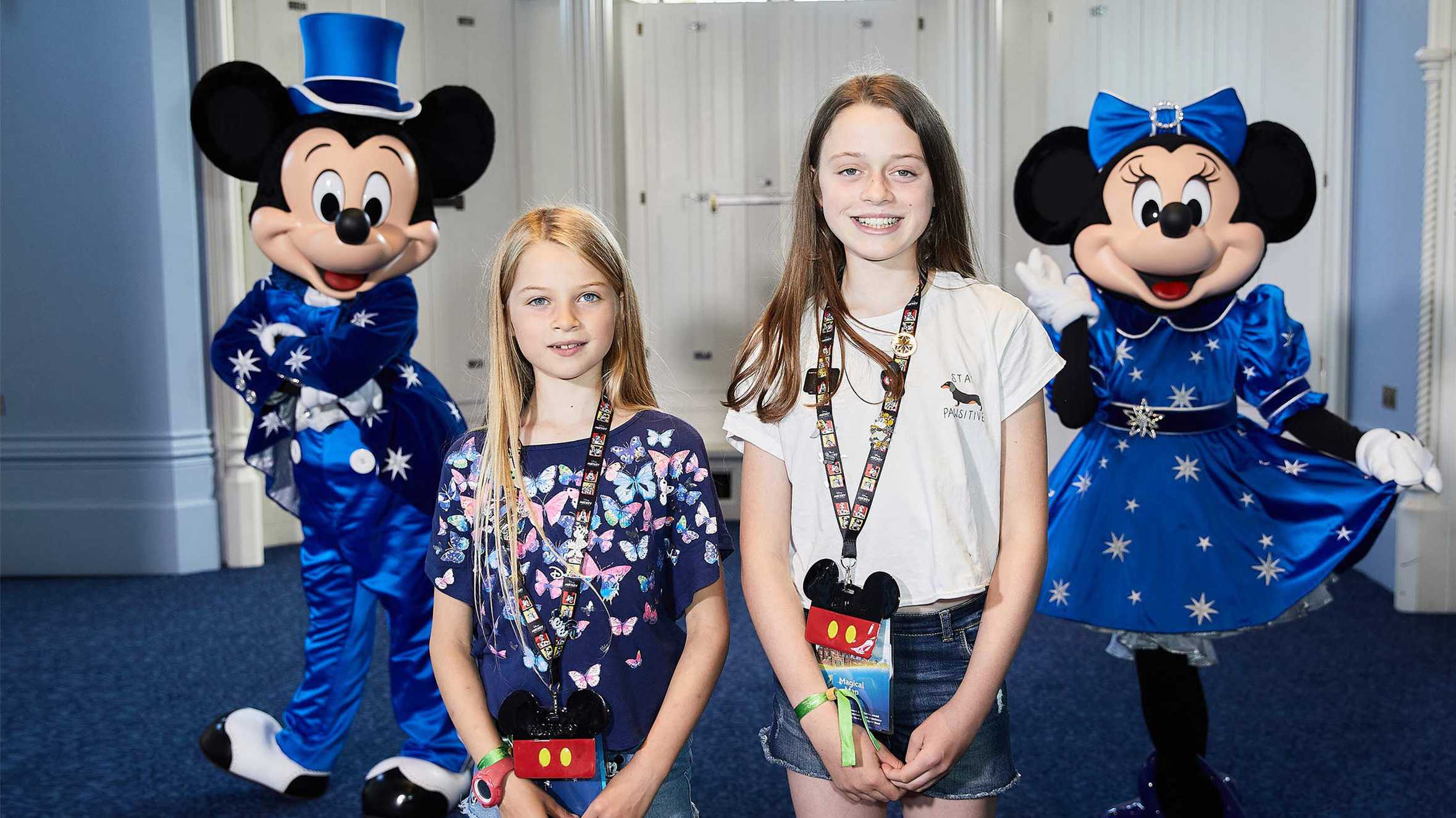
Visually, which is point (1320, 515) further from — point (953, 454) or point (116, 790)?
point (116, 790)

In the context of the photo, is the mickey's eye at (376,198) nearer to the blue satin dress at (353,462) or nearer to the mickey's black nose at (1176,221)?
the blue satin dress at (353,462)

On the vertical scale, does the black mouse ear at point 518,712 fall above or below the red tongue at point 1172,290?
below

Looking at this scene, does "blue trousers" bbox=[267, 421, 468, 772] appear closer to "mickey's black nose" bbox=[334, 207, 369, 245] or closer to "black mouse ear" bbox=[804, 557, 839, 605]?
"mickey's black nose" bbox=[334, 207, 369, 245]

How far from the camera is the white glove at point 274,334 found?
7.03 ft

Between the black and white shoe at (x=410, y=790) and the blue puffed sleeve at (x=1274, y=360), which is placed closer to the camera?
the blue puffed sleeve at (x=1274, y=360)

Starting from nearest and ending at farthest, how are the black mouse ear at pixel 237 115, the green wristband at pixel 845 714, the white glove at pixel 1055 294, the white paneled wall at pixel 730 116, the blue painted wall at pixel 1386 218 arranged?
the green wristband at pixel 845 714 < the white glove at pixel 1055 294 < the black mouse ear at pixel 237 115 < the blue painted wall at pixel 1386 218 < the white paneled wall at pixel 730 116

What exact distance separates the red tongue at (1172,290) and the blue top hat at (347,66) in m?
1.35

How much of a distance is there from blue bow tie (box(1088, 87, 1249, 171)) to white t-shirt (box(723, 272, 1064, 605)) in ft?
2.77

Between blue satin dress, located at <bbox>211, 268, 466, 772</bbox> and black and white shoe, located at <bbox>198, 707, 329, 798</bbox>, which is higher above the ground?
blue satin dress, located at <bbox>211, 268, 466, 772</bbox>

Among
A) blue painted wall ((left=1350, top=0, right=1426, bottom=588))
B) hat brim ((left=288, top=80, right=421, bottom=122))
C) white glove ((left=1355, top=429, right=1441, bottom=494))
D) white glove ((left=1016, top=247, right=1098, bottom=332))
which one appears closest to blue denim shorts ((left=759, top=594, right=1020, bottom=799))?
white glove ((left=1016, top=247, right=1098, bottom=332))

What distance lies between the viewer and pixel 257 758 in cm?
227

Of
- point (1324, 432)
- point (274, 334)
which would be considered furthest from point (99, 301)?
point (1324, 432)

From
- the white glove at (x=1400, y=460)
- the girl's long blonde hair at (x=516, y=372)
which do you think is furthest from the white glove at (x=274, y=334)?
the white glove at (x=1400, y=460)

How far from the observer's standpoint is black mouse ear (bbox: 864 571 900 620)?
1.28m
